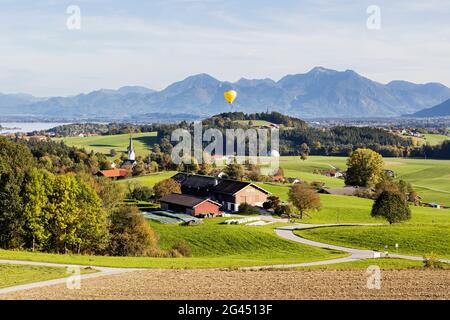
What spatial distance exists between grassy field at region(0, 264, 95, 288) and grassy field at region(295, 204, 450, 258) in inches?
1118

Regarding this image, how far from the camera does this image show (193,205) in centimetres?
7288

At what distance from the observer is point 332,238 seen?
54.4m

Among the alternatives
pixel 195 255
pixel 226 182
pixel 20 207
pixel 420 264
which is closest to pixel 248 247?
pixel 195 255

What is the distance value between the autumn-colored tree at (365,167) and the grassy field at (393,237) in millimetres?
39423

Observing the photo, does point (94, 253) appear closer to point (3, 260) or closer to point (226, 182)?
point (3, 260)

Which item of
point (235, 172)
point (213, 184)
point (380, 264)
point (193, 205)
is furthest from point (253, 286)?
point (235, 172)

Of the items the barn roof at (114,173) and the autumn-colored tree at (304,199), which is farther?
the barn roof at (114,173)

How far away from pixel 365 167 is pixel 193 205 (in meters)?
37.5

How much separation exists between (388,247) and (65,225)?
28.8 m

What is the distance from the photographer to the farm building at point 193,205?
7306 cm

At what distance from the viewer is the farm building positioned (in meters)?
73.1
